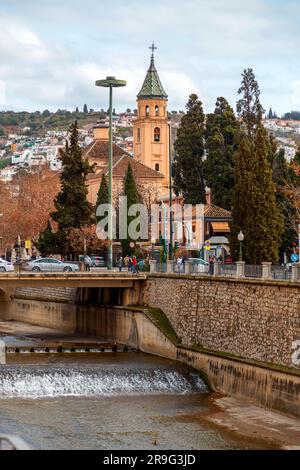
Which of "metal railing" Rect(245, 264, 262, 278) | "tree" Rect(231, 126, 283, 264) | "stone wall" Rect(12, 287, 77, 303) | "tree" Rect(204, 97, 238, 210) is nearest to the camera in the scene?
"metal railing" Rect(245, 264, 262, 278)

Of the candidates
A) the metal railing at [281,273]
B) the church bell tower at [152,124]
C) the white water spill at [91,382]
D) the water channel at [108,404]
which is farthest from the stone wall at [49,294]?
the church bell tower at [152,124]

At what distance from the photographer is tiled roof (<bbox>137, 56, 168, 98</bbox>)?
461 feet

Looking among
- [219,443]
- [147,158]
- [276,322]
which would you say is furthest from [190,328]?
[147,158]

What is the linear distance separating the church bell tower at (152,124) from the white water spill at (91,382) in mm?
96333

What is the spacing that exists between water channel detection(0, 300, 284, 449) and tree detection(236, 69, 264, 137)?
34534mm

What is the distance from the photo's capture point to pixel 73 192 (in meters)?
72.2

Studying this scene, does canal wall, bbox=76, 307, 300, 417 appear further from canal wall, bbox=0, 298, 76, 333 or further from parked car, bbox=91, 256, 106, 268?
parked car, bbox=91, 256, 106, 268

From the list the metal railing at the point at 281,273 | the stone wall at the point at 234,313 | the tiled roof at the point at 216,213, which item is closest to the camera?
the stone wall at the point at 234,313

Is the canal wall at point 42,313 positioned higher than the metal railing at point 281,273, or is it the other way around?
the metal railing at point 281,273

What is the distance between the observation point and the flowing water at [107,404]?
35.2 m

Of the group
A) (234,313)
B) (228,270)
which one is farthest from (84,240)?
(234,313)

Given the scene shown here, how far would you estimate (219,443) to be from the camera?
3553 cm

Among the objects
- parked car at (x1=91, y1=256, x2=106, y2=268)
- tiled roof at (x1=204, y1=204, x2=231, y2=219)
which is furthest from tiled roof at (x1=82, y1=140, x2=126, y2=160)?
parked car at (x1=91, y1=256, x2=106, y2=268)

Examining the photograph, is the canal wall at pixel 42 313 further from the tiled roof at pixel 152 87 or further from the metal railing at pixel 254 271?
the tiled roof at pixel 152 87
